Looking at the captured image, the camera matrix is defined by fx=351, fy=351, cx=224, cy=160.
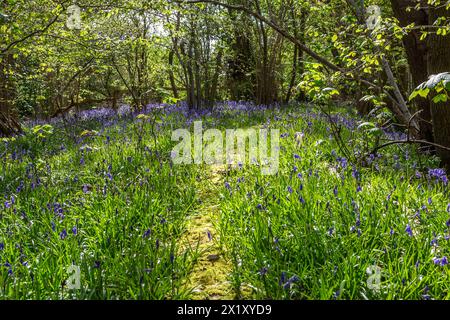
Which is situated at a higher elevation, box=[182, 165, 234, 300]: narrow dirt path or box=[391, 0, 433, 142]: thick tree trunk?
box=[391, 0, 433, 142]: thick tree trunk

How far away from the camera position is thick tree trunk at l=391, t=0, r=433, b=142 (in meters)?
5.93

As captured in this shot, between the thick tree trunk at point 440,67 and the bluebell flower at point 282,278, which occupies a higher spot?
the thick tree trunk at point 440,67

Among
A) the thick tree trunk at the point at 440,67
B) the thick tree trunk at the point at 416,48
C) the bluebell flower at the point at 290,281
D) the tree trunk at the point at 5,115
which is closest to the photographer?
the bluebell flower at the point at 290,281

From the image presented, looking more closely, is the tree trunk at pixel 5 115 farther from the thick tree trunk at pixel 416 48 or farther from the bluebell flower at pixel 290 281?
the bluebell flower at pixel 290 281

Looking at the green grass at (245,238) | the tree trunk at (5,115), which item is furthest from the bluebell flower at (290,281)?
the tree trunk at (5,115)

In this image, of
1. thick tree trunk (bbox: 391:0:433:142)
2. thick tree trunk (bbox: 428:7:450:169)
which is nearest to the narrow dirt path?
thick tree trunk (bbox: 428:7:450:169)

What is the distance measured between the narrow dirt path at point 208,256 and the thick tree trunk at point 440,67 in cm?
351

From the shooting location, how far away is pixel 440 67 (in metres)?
5.02

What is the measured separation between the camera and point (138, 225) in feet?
10.8

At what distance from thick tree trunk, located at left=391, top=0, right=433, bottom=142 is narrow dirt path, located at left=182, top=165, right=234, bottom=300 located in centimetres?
418

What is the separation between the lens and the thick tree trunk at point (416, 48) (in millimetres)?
5930

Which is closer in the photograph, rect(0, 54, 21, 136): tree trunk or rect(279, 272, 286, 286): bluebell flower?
rect(279, 272, 286, 286): bluebell flower

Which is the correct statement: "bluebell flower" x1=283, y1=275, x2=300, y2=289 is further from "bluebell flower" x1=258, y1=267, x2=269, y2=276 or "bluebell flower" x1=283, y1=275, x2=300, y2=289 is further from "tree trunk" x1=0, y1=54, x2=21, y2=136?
"tree trunk" x1=0, y1=54, x2=21, y2=136

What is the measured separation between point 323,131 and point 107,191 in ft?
15.3
